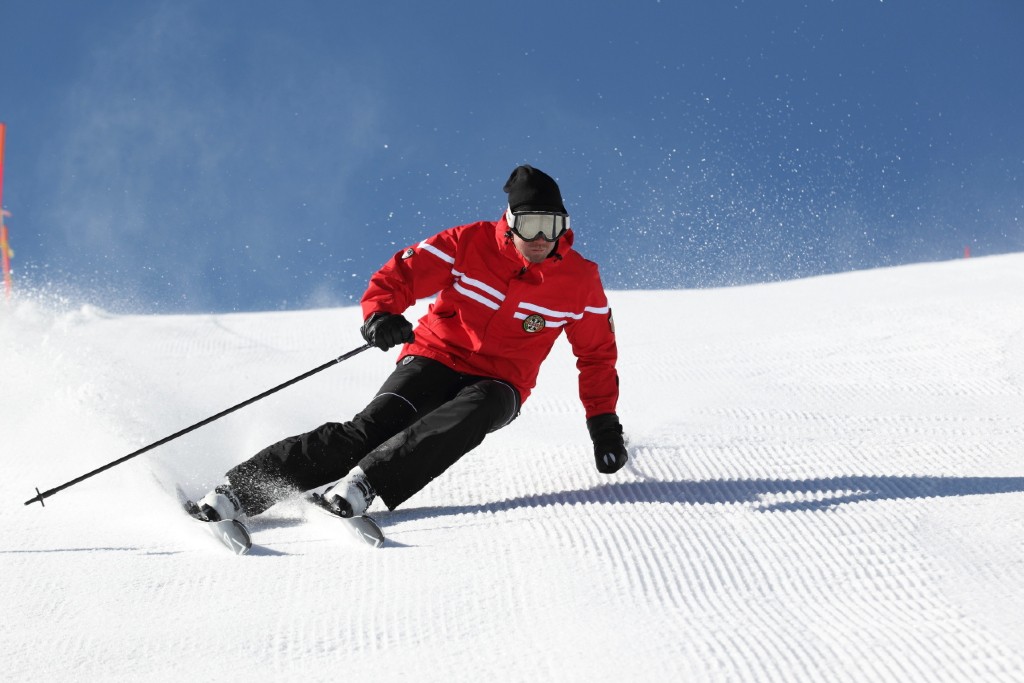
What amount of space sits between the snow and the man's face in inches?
28.7

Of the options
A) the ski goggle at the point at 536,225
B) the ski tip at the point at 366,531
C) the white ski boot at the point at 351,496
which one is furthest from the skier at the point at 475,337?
the ski tip at the point at 366,531

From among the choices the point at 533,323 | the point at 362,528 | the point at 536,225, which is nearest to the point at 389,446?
the point at 362,528

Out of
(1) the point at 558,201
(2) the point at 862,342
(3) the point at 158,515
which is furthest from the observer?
(2) the point at 862,342

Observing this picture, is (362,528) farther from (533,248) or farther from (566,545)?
(533,248)

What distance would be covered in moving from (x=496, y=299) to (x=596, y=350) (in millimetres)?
405

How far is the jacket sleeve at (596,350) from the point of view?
136 inches

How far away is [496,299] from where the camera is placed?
11.0ft

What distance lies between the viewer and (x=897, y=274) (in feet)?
27.3

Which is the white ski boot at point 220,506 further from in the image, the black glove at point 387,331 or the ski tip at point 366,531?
the black glove at point 387,331

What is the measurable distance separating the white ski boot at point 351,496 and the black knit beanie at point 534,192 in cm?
98

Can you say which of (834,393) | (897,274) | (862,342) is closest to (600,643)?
(834,393)

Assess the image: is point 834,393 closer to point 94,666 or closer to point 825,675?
point 825,675

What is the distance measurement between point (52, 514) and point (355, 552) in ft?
3.32

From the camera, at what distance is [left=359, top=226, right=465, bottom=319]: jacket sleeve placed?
3197 mm
